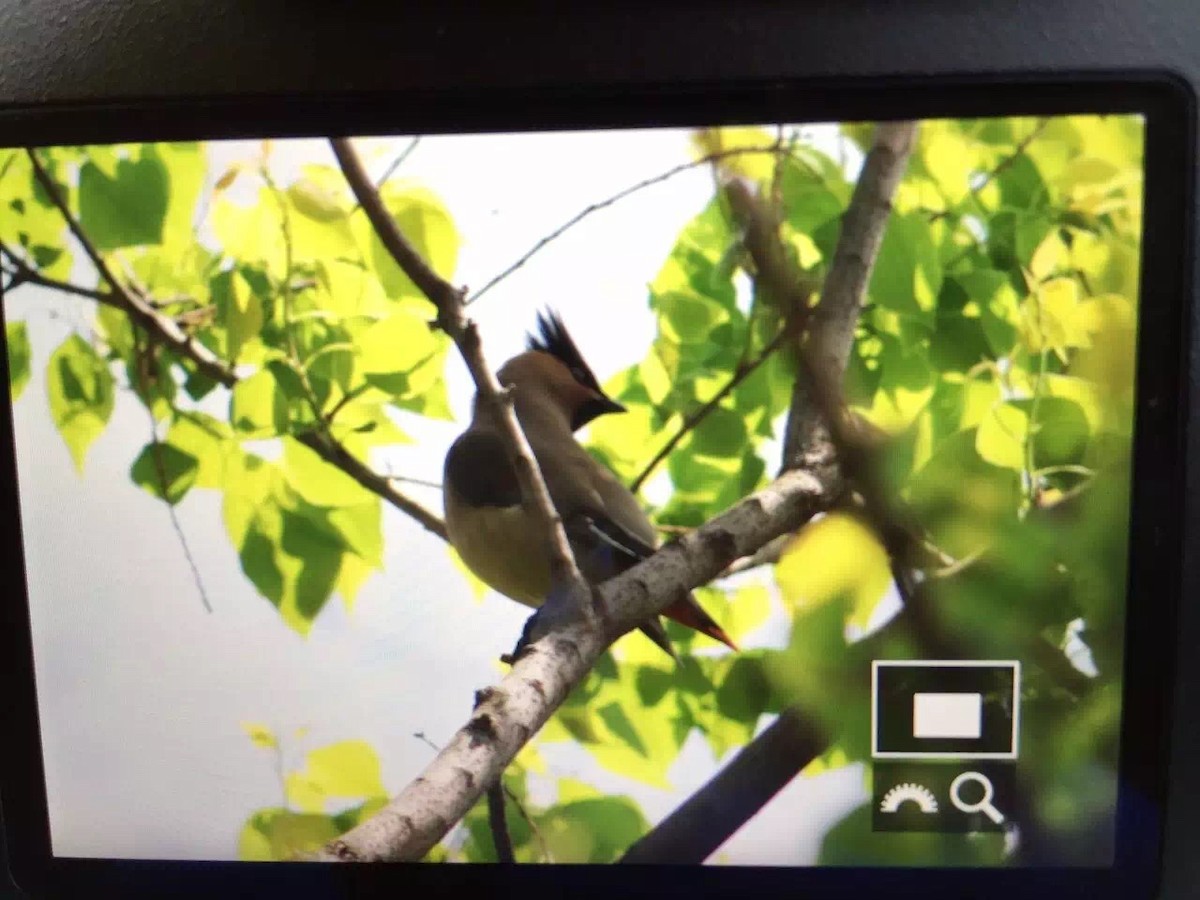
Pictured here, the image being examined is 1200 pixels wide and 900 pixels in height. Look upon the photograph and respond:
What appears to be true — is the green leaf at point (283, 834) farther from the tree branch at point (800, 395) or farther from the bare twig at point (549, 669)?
the tree branch at point (800, 395)

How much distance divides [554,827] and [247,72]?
67 centimetres

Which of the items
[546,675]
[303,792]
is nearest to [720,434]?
[546,675]

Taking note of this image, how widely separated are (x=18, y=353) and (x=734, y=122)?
0.60 metres

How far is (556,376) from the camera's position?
73 cm

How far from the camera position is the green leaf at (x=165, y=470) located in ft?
2.49

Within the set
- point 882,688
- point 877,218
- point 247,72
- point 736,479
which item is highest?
point 247,72

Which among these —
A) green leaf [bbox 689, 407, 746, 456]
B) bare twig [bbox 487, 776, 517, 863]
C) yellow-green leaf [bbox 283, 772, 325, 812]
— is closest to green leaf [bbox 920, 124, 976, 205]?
green leaf [bbox 689, 407, 746, 456]

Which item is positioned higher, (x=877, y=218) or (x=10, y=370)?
(x=877, y=218)

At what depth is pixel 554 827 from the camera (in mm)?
767

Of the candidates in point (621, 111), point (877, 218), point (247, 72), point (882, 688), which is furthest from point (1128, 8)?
point (247, 72)

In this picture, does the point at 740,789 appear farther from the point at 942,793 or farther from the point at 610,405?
the point at 610,405

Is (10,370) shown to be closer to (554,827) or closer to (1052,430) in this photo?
(554,827)

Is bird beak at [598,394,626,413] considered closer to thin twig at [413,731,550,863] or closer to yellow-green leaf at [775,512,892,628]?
yellow-green leaf at [775,512,892,628]

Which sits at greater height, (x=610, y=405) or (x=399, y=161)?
(x=399, y=161)
